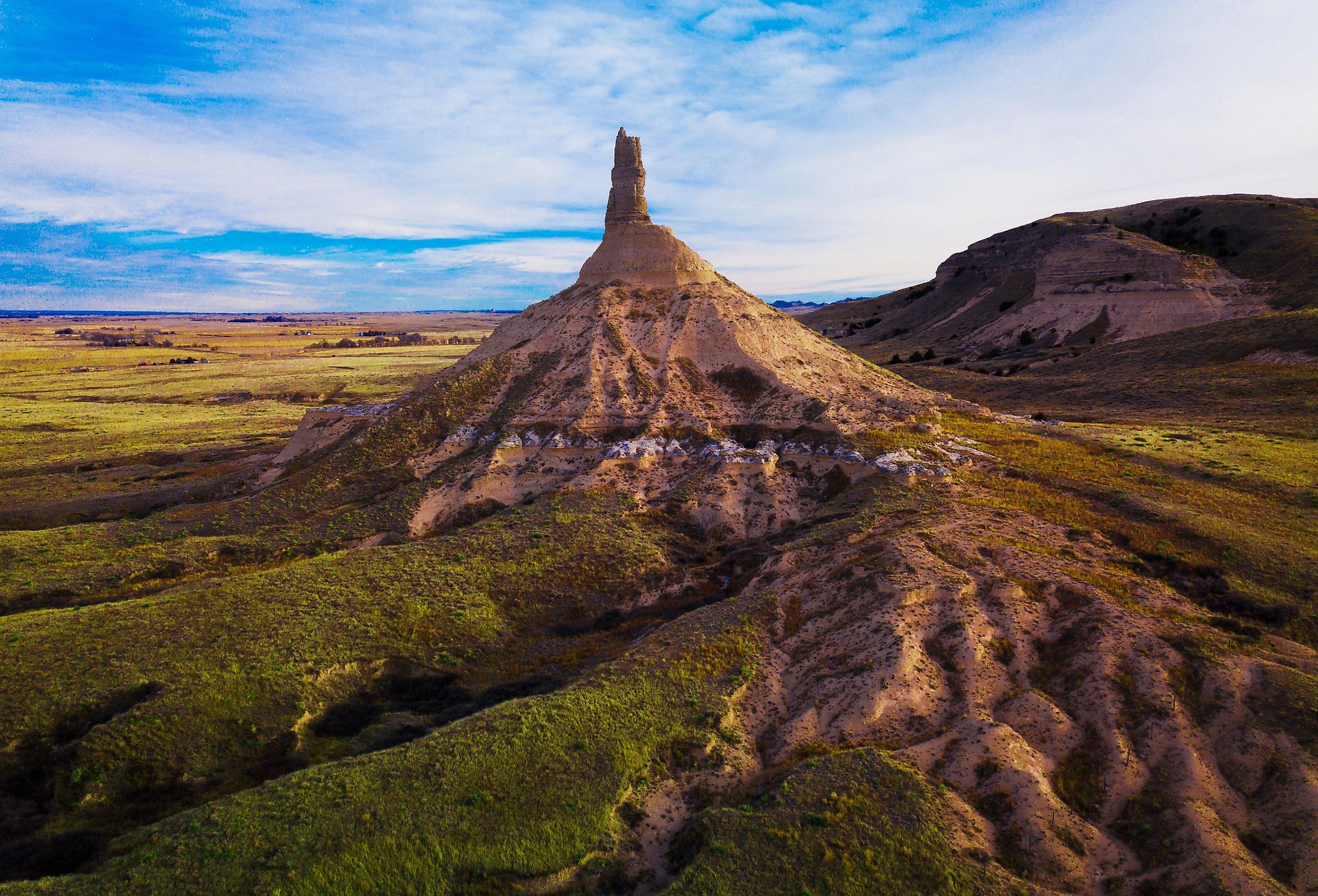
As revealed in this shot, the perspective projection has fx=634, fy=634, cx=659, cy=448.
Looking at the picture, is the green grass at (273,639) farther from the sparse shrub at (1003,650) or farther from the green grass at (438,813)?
the sparse shrub at (1003,650)

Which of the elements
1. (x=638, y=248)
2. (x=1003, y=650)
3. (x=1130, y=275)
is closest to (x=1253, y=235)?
(x=1130, y=275)

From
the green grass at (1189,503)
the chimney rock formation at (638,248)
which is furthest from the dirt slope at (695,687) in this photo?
the chimney rock formation at (638,248)

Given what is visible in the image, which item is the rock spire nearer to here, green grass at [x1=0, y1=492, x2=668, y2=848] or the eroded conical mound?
the eroded conical mound

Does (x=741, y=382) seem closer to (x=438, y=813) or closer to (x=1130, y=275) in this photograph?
(x=438, y=813)

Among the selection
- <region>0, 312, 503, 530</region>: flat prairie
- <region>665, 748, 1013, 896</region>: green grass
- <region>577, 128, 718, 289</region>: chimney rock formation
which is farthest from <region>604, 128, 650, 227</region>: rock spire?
<region>665, 748, 1013, 896</region>: green grass

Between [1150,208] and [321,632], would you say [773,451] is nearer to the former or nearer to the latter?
[321,632]

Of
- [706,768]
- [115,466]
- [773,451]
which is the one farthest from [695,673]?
[115,466]
